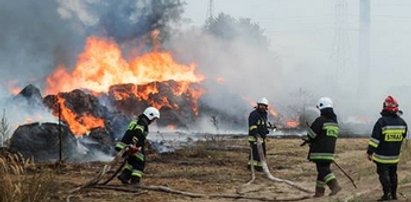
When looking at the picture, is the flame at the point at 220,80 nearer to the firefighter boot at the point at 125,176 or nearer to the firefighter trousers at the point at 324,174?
the firefighter boot at the point at 125,176

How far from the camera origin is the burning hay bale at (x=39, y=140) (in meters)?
18.1

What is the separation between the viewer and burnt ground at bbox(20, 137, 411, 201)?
459 inches

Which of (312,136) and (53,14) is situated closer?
(312,136)

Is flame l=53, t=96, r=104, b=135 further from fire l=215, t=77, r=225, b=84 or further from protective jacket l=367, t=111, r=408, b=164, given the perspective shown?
fire l=215, t=77, r=225, b=84

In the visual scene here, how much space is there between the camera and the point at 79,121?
25047mm

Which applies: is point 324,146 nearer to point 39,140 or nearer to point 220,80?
point 39,140

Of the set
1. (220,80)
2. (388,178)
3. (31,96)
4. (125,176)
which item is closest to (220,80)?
(220,80)

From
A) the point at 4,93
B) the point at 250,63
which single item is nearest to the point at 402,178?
the point at 4,93

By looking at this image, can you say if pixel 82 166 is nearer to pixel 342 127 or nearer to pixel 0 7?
pixel 0 7

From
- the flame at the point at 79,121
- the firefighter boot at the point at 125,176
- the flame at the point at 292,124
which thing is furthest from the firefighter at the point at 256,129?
the flame at the point at 292,124

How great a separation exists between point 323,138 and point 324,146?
0.15 meters

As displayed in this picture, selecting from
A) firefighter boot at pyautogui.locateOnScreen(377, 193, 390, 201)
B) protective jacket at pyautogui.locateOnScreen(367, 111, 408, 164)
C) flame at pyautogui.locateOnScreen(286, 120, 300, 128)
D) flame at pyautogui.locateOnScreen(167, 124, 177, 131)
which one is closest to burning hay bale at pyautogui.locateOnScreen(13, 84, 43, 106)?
flame at pyautogui.locateOnScreen(167, 124, 177, 131)

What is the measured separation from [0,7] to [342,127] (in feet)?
75.5

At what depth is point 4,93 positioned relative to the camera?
2912 cm
